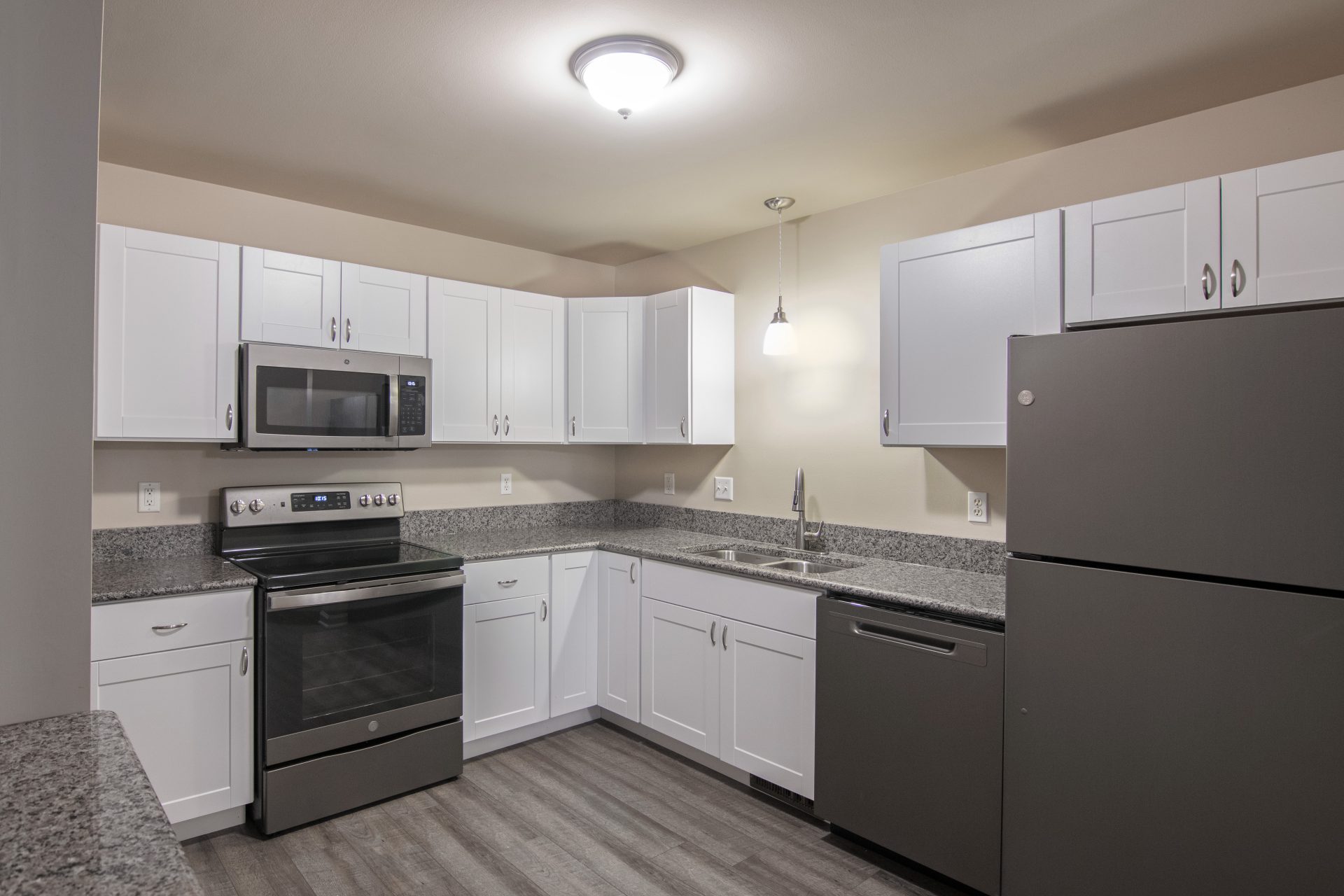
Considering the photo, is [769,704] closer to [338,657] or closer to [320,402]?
[338,657]

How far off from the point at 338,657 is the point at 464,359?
4.57 ft

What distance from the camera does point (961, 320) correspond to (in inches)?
95.8

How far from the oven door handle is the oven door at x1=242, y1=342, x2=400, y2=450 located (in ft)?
1.96

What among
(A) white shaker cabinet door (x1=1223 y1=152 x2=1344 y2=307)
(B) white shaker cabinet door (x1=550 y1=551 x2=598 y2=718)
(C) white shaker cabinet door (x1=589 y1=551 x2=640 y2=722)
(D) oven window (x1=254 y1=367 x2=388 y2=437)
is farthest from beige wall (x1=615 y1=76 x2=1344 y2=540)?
(D) oven window (x1=254 y1=367 x2=388 y2=437)

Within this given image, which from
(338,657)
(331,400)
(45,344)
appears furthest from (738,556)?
(45,344)

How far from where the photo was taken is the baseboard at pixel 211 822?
7.97ft

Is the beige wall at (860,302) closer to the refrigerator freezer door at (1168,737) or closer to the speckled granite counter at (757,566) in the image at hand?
the speckled granite counter at (757,566)

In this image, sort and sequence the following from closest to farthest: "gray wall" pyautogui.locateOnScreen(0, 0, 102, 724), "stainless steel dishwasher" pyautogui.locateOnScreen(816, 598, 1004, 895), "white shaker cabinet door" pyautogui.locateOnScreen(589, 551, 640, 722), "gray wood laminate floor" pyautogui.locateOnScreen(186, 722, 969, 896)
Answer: "gray wall" pyautogui.locateOnScreen(0, 0, 102, 724)
"stainless steel dishwasher" pyautogui.locateOnScreen(816, 598, 1004, 895)
"gray wood laminate floor" pyautogui.locateOnScreen(186, 722, 969, 896)
"white shaker cabinet door" pyautogui.locateOnScreen(589, 551, 640, 722)

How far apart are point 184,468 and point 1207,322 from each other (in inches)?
131

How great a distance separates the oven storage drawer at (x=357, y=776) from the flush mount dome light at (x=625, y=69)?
2.32 m

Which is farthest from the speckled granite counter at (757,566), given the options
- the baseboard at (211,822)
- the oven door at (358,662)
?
the baseboard at (211,822)

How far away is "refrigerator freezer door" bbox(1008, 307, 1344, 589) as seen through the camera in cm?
155

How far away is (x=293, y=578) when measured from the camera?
2496mm

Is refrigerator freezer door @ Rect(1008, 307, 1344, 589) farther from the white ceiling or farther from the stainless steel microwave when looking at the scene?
the stainless steel microwave
